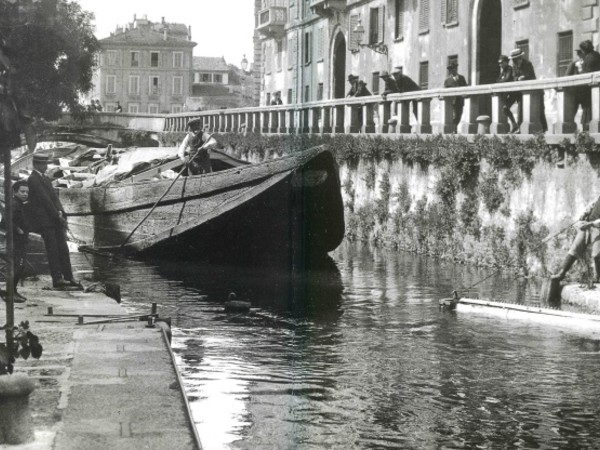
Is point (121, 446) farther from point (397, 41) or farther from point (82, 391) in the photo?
point (397, 41)

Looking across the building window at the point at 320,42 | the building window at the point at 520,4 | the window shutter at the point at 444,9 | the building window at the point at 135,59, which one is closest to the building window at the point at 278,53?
the building window at the point at 135,59

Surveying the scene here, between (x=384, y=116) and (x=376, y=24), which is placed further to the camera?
(x=376, y=24)

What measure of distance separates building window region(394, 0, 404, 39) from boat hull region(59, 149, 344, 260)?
1844 centimetres

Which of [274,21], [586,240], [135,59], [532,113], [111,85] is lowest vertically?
[586,240]

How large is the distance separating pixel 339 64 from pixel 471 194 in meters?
27.4

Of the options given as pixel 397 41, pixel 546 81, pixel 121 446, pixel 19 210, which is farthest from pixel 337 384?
pixel 397 41

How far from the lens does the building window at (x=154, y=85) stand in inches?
2894

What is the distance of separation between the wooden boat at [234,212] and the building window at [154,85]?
163 feet

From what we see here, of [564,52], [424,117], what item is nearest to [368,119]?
[424,117]

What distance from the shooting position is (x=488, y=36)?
113 feet

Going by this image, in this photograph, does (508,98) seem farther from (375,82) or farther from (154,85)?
(154,85)

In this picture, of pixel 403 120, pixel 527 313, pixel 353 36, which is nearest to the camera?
pixel 527 313

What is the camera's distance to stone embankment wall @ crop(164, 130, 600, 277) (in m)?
19.0

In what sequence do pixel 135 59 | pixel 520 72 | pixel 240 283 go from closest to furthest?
1. pixel 240 283
2. pixel 520 72
3. pixel 135 59
